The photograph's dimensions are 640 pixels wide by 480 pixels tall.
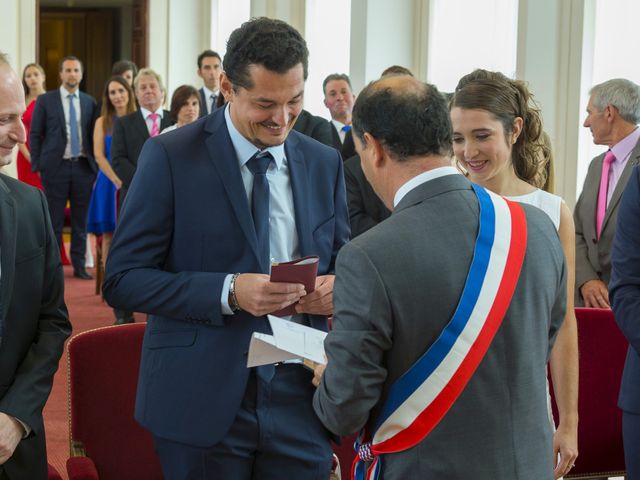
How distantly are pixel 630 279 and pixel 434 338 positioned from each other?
0.92 m

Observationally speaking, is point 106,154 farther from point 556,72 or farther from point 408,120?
point 408,120

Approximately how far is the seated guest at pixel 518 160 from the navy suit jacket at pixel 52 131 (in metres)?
6.98

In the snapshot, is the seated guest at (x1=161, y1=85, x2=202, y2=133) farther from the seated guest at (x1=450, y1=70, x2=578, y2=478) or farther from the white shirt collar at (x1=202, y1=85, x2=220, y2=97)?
the seated guest at (x1=450, y1=70, x2=578, y2=478)

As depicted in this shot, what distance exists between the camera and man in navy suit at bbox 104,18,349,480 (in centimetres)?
210

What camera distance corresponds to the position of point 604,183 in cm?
464

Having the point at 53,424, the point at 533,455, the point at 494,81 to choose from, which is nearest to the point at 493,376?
the point at 533,455

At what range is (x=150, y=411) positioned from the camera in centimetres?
213

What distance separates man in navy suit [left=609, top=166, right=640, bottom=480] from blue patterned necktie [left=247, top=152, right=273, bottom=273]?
933mm

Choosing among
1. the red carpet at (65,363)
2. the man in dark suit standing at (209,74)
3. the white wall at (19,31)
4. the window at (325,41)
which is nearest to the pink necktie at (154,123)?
the man in dark suit standing at (209,74)

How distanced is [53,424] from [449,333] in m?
3.59

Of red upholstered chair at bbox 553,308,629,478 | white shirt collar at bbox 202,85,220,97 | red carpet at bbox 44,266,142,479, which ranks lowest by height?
red carpet at bbox 44,266,142,479

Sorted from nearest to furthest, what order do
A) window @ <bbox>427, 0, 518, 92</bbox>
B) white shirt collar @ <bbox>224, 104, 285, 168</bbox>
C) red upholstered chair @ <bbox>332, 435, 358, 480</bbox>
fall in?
white shirt collar @ <bbox>224, 104, 285, 168</bbox>
red upholstered chair @ <bbox>332, 435, 358, 480</bbox>
window @ <bbox>427, 0, 518, 92</bbox>

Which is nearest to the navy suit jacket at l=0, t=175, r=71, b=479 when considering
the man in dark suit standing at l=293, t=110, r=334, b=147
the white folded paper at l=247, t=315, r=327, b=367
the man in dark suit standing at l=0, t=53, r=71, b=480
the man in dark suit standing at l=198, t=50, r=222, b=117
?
the man in dark suit standing at l=0, t=53, r=71, b=480

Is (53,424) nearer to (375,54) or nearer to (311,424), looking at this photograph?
(311,424)
